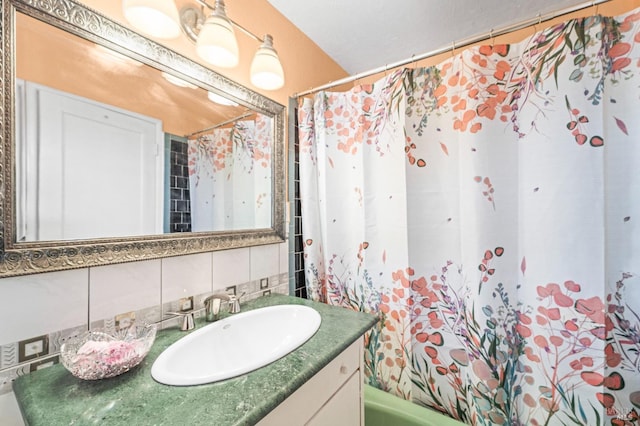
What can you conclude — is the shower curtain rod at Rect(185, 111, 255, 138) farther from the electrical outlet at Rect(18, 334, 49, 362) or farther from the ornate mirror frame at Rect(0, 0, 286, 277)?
the electrical outlet at Rect(18, 334, 49, 362)

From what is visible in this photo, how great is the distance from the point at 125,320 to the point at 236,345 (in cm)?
37

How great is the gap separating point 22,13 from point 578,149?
1708 millimetres

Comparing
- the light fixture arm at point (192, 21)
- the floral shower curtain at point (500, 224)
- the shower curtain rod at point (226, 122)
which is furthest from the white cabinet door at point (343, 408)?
the light fixture arm at point (192, 21)

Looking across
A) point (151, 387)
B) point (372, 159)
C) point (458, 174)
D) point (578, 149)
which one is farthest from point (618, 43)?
point (151, 387)

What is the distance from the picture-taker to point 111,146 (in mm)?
798

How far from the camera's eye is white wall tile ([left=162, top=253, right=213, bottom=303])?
93cm

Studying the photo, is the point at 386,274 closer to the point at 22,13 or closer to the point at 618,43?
the point at 618,43

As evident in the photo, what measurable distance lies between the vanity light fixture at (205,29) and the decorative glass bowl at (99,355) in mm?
963

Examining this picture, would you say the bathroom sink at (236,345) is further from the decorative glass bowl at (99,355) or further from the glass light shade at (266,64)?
the glass light shade at (266,64)

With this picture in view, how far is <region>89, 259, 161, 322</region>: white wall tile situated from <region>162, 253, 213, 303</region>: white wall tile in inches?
1.1

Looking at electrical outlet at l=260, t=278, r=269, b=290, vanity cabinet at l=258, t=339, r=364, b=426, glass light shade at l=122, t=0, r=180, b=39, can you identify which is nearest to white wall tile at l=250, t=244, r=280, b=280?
electrical outlet at l=260, t=278, r=269, b=290

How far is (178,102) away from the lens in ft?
3.21

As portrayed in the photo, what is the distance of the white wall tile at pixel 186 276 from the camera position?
926 millimetres

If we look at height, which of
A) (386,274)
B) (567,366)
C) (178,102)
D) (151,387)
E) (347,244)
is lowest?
(567,366)
